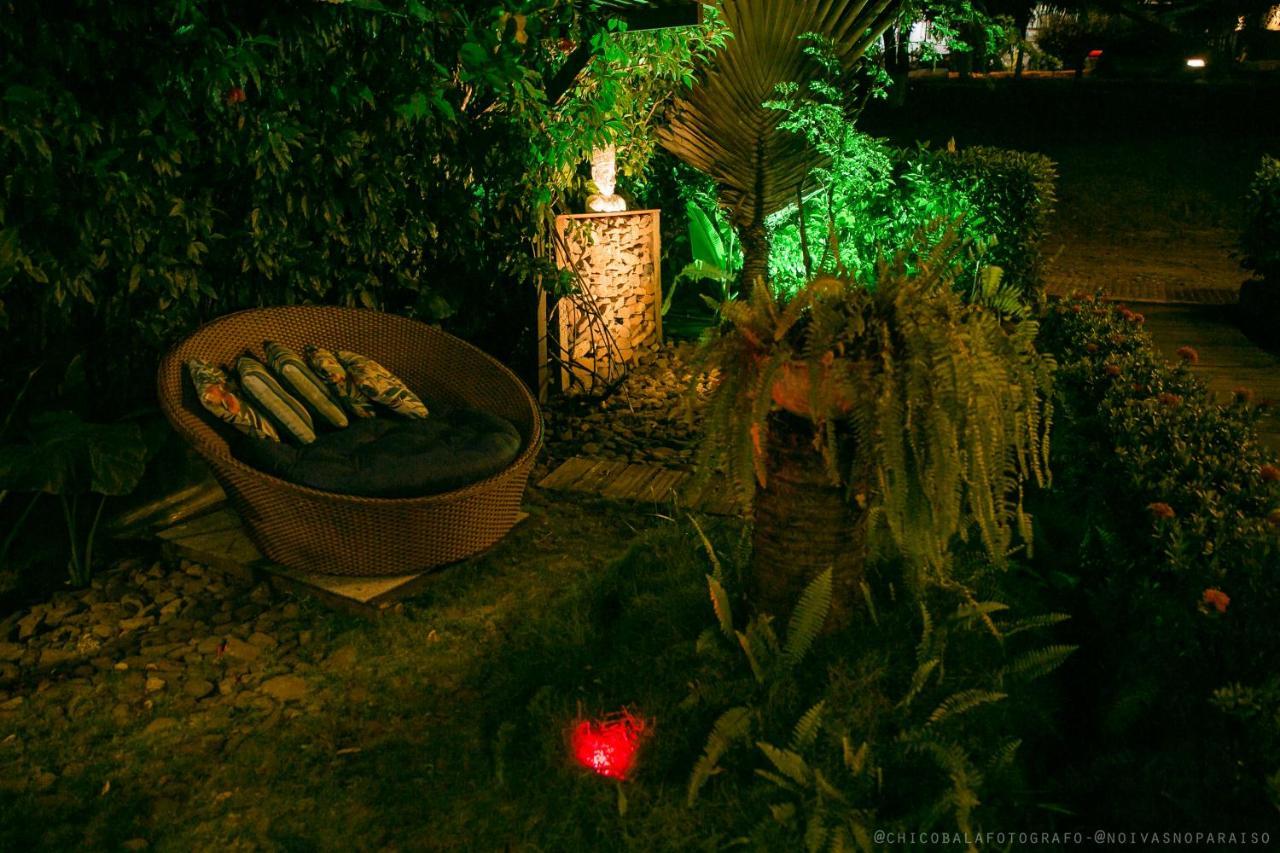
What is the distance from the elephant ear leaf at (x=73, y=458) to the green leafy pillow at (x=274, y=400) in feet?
1.42

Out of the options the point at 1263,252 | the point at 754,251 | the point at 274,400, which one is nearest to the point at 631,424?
the point at 754,251

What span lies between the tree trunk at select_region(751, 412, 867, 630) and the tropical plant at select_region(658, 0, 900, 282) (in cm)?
394

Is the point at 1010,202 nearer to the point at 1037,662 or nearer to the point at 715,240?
the point at 715,240

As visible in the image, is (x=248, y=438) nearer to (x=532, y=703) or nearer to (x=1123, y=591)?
(x=532, y=703)

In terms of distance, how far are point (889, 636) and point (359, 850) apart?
1.62 meters

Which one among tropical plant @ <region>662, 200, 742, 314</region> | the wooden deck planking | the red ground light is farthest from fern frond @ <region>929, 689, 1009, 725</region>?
tropical plant @ <region>662, 200, 742, 314</region>

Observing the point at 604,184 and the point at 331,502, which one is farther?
the point at 604,184

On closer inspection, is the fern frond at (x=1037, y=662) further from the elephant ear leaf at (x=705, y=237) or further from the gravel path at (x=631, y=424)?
the elephant ear leaf at (x=705, y=237)

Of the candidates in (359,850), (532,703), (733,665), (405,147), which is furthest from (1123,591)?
(405,147)

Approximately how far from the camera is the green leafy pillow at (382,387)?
13.1 feet

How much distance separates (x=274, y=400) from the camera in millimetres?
3682

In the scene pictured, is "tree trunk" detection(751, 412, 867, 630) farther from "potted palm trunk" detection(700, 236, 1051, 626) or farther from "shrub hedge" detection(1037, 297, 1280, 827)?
"shrub hedge" detection(1037, 297, 1280, 827)

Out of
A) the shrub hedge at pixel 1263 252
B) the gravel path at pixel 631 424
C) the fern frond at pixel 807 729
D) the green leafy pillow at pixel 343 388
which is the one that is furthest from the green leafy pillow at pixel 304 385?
the shrub hedge at pixel 1263 252

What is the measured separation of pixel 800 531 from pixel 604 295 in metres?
3.45
